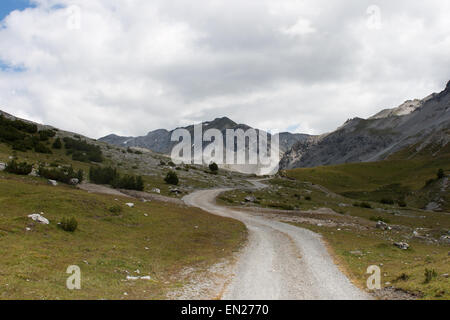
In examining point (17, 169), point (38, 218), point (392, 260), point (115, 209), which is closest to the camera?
point (392, 260)

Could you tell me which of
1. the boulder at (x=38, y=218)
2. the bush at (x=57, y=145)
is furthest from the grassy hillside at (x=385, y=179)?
the bush at (x=57, y=145)

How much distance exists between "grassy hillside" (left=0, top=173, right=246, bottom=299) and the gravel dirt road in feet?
8.58

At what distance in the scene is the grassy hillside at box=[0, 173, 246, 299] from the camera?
11.8m

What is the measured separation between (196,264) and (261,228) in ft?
52.1

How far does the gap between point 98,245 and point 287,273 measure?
12.2 m

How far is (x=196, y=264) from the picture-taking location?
57.9 ft

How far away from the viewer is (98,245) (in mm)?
18859

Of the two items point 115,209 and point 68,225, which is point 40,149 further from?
point 68,225

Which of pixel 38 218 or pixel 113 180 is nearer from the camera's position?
pixel 38 218

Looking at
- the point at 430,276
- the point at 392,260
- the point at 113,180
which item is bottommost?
the point at 392,260

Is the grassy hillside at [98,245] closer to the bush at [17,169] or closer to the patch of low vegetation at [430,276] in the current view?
the bush at [17,169]

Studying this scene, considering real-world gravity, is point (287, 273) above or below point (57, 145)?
below

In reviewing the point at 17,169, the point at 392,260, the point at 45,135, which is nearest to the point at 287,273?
the point at 392,260

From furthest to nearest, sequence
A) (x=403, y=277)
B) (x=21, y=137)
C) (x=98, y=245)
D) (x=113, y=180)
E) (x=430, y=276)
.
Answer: (x=21, y=137), (x=113, y=180), (x=98, y=245), (x=403, y=277), (x=430, y=276)
